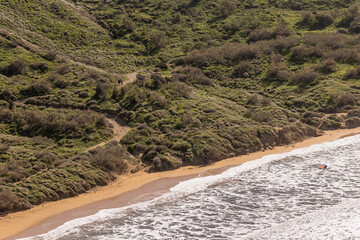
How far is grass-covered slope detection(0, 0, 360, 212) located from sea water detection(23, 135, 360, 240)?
4516mm

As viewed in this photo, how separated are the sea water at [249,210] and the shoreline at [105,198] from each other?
841mm

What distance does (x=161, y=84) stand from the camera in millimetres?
44094

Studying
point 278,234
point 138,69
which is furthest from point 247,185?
point 138,69

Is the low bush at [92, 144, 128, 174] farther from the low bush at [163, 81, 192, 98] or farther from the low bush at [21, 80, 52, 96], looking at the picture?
the low bush at [21, 80, 52, 96]

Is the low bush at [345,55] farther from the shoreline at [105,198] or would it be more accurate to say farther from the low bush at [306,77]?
the shoreline at [105,198]

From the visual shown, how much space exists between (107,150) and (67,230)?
10.4m

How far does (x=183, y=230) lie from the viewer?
19.5 metres

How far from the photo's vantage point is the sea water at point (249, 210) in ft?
61.6

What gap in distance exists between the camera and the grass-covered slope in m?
29.0

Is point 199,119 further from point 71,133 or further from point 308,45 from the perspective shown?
point 308,45

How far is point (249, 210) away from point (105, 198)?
10616 millimetres

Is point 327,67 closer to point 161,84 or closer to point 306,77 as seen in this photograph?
point 306,77

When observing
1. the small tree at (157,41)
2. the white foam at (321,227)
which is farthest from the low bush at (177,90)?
the small tree at (157,41)

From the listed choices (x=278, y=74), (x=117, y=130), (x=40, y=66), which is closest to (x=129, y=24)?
(x=40, y=66)
